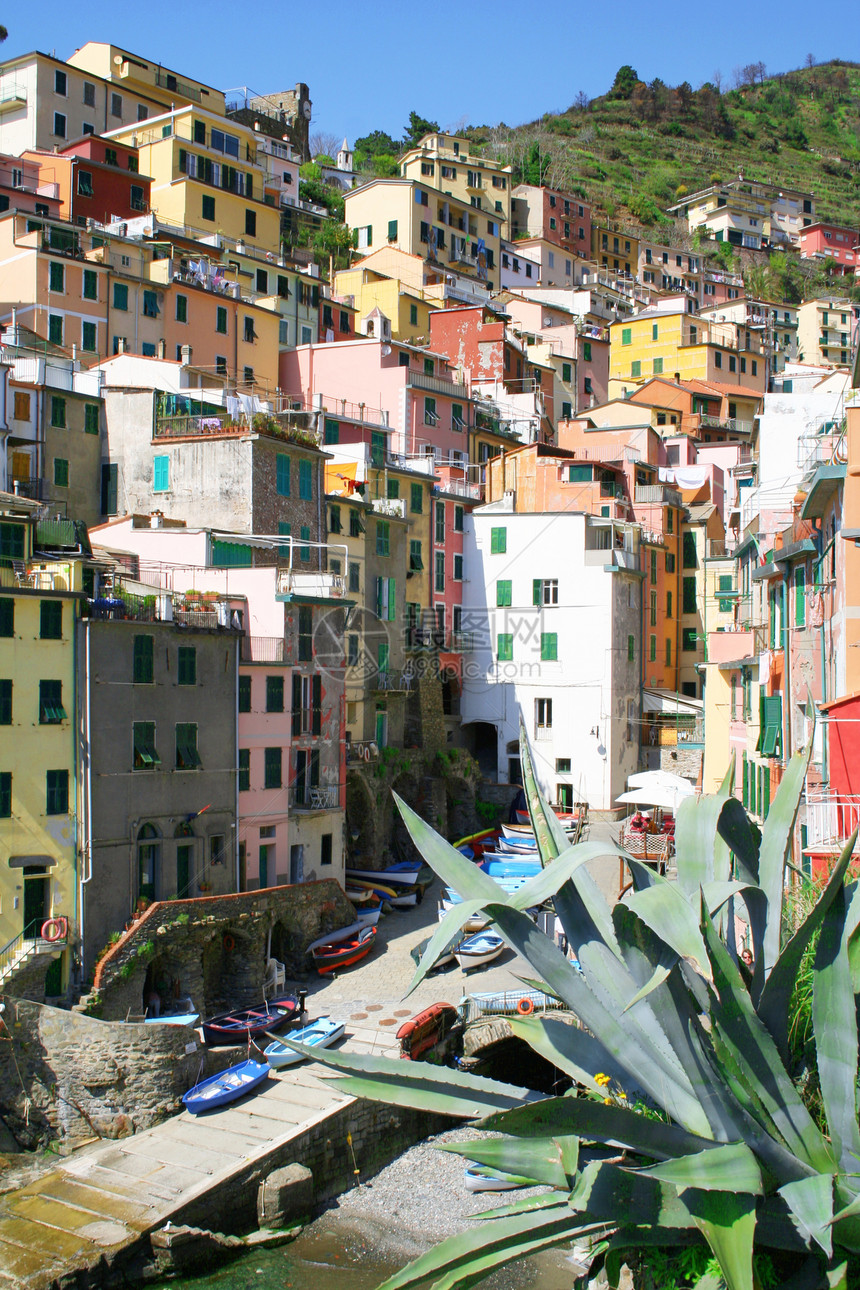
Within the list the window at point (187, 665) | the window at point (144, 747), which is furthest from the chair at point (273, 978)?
the window at point (187, 665)

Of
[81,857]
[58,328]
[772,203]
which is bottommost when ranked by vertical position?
[81,857]

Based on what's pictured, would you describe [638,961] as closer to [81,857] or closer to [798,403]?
[81,857]

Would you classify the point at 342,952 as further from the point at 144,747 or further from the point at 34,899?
the point at 34,899

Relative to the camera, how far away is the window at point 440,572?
51.8 meters

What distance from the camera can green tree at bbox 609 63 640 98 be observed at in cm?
16600

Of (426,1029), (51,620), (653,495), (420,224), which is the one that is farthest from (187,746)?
(420,224)

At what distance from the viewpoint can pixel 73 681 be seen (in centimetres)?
2959

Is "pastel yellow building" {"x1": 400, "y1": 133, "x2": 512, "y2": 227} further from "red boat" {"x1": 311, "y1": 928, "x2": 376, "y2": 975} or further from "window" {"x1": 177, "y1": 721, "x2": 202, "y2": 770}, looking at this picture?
"red boat" {"x1": 311, "y1": 928, "x2": 376, "y2": 975}

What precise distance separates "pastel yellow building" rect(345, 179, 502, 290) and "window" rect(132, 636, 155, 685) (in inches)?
2083

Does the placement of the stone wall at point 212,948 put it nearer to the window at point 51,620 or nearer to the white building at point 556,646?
the window at point 51,620

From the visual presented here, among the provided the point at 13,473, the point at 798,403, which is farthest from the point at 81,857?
the point at 798,403

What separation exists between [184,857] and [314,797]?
5.84 meters

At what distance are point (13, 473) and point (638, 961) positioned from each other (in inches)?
1345

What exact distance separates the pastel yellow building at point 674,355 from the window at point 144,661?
52298mm
